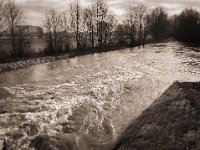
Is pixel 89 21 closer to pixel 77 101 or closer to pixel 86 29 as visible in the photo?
pixel 86 29

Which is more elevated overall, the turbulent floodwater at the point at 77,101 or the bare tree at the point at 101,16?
the bare tree at the point at 101,16

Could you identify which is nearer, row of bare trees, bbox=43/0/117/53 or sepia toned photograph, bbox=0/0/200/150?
sepia toned photograph, bbox=0/0/200/150

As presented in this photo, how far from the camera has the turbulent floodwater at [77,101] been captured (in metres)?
11.6

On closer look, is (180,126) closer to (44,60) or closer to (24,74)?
(24,74)

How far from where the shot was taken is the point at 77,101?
16.2 meters

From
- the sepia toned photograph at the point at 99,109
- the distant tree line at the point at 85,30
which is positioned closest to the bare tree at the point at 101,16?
the distant tree line at the point at 85,30

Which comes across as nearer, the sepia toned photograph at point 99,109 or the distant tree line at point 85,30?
the sepia toned photograph at point 99,109

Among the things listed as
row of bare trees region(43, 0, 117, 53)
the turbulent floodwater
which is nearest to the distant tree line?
row of bare trees region(43, 0, 117, 53)

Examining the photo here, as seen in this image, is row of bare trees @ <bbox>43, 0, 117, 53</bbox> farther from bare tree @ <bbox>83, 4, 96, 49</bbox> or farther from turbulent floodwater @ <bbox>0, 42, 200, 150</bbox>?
turbulent floodwater @ <bbox>0, 42, 200, 150</bbox>

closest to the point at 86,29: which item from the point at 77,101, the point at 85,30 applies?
the point at 85,30

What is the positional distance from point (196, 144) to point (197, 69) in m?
21.9

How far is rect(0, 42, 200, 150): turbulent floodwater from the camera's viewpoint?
Result: 11609 mm

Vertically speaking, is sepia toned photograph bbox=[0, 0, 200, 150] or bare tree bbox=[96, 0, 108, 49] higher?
bare tree bbox=[96, 0, 108, 49]

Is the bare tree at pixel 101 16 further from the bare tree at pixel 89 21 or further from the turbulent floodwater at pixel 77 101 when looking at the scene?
the turbulent floodwater at pixel 77 101
